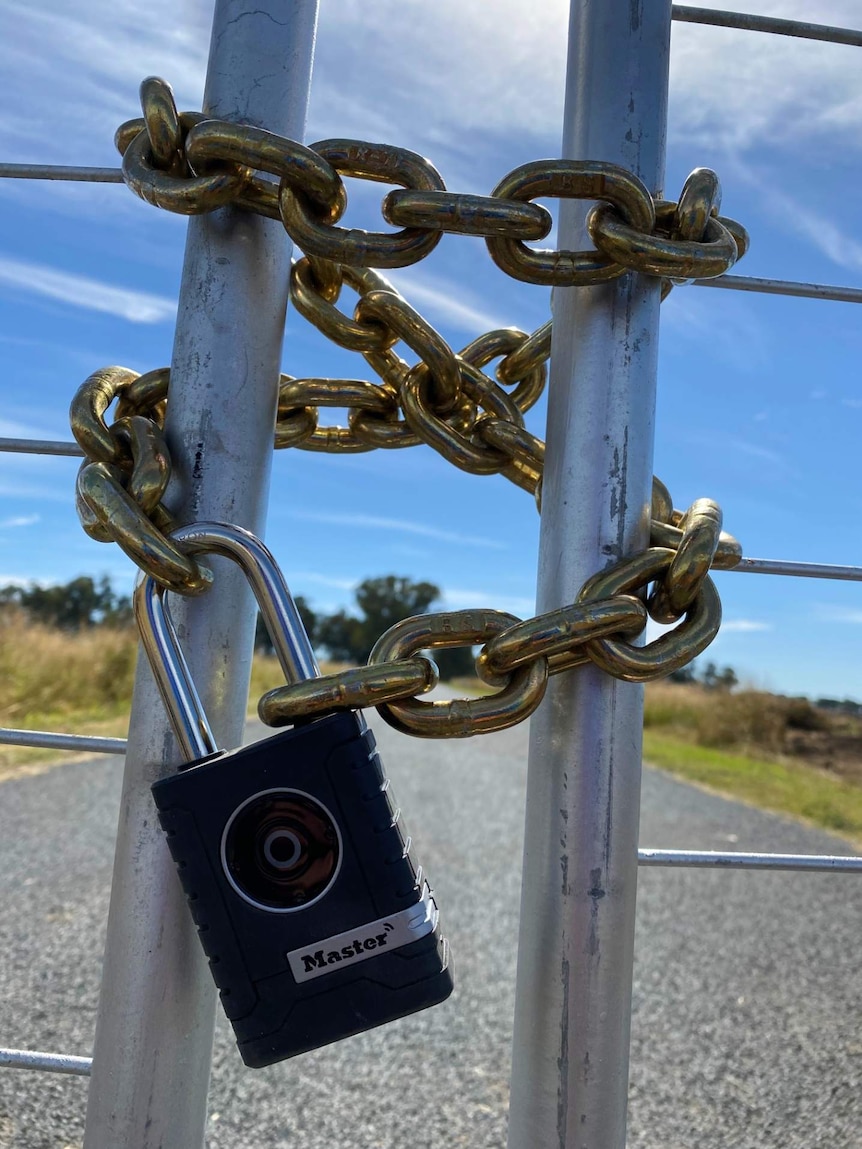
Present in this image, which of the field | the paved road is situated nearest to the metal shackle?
the paved road

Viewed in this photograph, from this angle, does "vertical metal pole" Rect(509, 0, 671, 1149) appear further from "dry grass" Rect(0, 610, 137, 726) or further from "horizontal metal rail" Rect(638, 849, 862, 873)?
"dry grass" Rect(0, 610, 137, 726)

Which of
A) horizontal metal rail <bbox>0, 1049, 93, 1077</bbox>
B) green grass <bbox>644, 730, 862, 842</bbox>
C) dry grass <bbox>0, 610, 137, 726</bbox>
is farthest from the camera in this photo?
dry grass <bbox>0, 610, 137, 726</bbox>

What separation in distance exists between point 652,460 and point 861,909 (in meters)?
3.36

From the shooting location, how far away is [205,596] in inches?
19.7

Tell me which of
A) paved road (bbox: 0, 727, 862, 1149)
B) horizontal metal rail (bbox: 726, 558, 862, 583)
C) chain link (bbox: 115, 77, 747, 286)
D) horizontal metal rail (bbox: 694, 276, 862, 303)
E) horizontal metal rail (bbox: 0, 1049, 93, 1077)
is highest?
horizontal metal rail (bbox: 694, 276, 862, 303)

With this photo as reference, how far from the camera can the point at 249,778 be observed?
17.5 inches

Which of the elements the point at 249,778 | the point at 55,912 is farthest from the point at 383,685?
the point at 55,912

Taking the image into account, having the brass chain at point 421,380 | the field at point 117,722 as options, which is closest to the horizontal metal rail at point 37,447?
the brass chain at point 421,380

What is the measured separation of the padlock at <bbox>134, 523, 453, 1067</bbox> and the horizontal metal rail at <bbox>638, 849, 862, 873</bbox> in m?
0.27

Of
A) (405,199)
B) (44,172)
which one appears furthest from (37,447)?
(405,199)

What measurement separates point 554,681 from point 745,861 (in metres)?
0.30

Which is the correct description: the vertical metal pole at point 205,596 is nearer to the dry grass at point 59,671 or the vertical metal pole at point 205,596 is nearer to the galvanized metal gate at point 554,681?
the galvanized metal gate at point 554,681

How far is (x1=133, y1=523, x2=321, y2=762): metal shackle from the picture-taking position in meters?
0.47

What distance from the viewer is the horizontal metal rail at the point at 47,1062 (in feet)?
1.97
